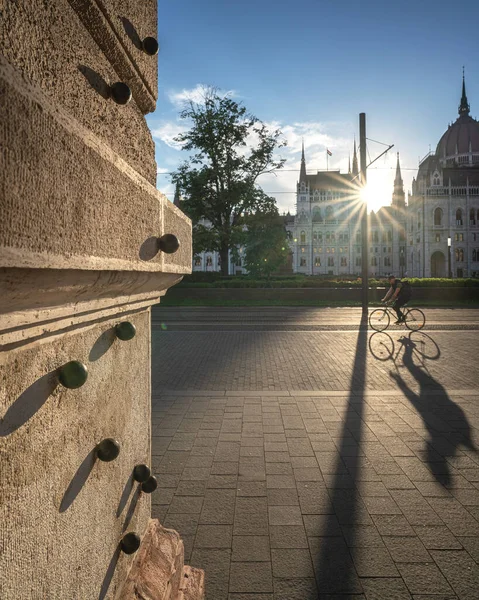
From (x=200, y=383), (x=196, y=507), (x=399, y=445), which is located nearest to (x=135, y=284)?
(x=196, y=507)

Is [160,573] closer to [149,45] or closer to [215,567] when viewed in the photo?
[215,567]

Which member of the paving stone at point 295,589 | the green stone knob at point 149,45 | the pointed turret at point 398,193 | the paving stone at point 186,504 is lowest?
the paving stone at point 295,589

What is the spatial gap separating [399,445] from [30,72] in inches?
184

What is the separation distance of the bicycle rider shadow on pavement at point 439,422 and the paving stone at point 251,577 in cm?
196

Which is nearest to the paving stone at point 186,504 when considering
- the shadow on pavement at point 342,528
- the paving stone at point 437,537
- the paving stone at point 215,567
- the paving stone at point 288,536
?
the paving stone at point 215,567

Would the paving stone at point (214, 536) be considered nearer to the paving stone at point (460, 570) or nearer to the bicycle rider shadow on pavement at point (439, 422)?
the paving stone at point (460, 570)

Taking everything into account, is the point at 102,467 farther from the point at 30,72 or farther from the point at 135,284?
the point at 30,72

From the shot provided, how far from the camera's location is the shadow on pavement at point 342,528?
98.3 inches

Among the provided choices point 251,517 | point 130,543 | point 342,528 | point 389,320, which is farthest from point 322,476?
point 389,320

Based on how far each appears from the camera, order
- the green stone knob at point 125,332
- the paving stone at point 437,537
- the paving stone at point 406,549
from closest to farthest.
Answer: the green stone knob at point 125,332 < the paving stone at point 406,549 < the paving stone at point 437,537

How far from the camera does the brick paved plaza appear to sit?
2.58 m

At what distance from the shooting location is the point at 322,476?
3.79 m

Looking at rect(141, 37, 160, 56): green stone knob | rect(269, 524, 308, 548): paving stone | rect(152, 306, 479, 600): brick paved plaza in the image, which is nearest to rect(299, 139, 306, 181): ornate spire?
rect(152, 306, 479, 600): brick paved plaza

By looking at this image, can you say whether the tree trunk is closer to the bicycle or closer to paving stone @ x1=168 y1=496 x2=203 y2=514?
the bicycle
